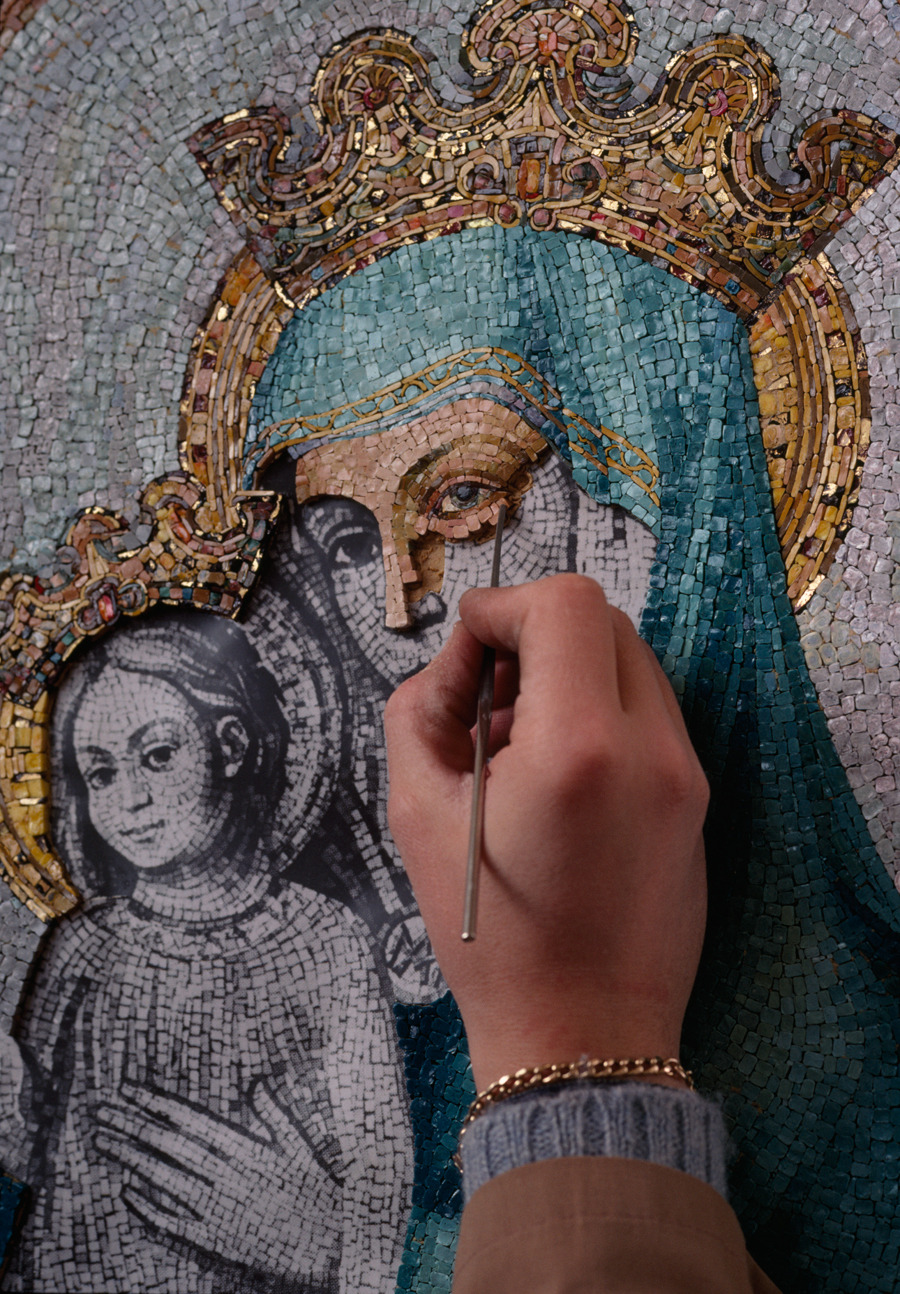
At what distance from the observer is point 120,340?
1.09 metres

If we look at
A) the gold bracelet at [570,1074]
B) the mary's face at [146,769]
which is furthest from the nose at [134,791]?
the gold bracelet at [570,1074]

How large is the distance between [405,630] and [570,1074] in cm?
46

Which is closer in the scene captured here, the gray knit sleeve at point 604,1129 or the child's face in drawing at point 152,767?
the gray knit sleeve at point 604,1129

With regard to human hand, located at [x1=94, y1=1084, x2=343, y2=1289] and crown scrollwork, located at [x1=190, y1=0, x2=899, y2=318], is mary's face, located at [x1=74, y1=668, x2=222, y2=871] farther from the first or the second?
crown scrollwork, located at [x1=190, y1=0, x2=899, y2=318]

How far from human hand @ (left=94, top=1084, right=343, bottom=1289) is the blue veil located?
0.11 meters

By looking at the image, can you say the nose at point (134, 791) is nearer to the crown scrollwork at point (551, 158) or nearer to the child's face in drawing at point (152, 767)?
the child's face in drawing at point (152, 767)

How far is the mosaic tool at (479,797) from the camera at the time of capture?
0.68 m

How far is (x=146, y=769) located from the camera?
108cm

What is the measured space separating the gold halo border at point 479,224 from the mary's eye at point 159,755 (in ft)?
0.42

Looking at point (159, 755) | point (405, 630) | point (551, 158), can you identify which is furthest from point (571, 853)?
point (551, 158)

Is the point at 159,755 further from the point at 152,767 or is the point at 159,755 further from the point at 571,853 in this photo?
the point at 571,853

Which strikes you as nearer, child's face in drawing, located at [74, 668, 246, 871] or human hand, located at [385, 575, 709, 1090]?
human hand, located at [385, 575, 709, 1090]

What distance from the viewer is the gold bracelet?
696 mm

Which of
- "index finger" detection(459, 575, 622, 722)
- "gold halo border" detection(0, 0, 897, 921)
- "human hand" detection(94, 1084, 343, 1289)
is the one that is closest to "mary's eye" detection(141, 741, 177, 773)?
"gold halo border" detection(0, 0, 897, 921)
